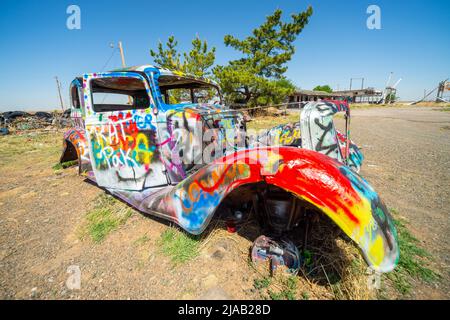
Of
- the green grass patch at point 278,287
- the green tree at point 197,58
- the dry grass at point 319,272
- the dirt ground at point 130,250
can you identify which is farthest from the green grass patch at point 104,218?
the green tree at point 197,58

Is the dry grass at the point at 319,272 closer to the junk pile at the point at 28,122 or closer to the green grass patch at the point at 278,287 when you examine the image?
the green grass patch at the point at 278,287

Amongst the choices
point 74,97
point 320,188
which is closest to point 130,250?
point 320,188

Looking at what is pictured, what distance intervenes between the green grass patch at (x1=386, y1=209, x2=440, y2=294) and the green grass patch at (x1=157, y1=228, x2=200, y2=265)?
174 centimetres

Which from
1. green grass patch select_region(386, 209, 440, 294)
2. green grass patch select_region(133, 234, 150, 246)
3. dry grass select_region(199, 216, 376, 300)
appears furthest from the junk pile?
green grass patch select_region(386, 209, 440, 294)

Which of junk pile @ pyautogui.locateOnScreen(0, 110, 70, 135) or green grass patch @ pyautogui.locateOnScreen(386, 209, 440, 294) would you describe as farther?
junk pile @ pyautogui.locateOnScreen(0, 110, 70, 135)

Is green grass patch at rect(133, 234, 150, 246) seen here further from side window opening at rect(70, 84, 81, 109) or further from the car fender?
side window opening at rect(70, 84, 81, 109)

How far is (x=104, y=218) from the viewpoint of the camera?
272 cm

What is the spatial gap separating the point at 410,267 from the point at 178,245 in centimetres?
214

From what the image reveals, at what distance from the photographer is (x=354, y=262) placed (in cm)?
171

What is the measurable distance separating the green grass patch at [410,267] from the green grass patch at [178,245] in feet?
5.70

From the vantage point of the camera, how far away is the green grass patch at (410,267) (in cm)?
160

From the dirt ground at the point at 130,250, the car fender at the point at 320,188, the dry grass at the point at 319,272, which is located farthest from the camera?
the dirt ground at the point at 130,250

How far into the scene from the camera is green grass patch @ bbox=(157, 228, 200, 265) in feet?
6.34
